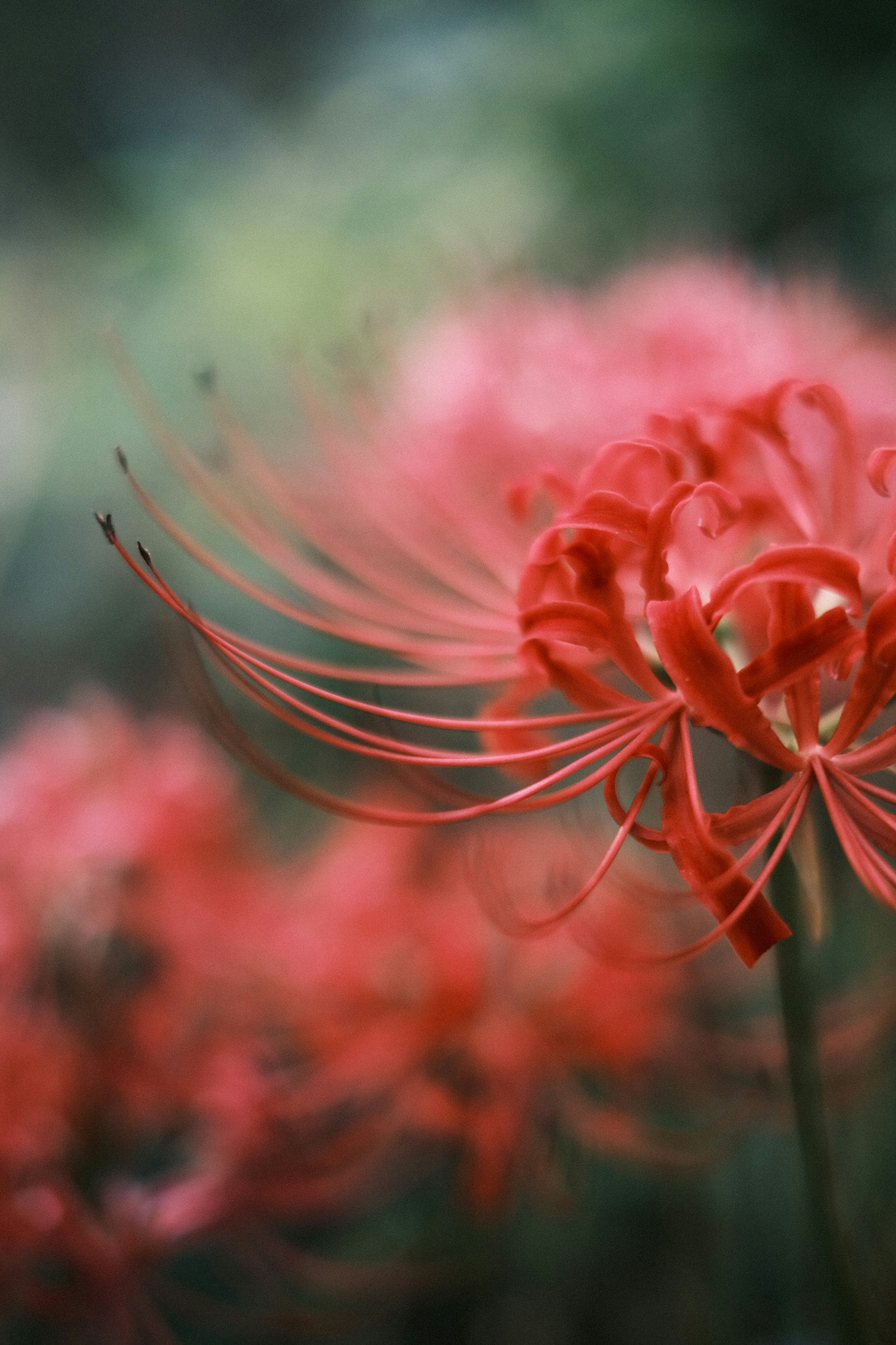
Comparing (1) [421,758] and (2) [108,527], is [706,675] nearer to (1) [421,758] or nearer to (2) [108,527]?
(1) [421,758]

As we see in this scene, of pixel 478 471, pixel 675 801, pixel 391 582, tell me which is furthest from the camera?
pixel 478 471

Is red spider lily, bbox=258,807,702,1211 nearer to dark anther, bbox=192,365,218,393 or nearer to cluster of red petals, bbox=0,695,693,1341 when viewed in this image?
cluster of red petals, bbox=0,695,693,1341

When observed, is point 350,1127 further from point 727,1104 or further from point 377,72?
point 377,72

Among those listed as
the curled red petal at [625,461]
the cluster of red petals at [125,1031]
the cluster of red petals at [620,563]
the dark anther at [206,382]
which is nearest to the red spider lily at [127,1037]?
the cluster of red petals at [125,1031]

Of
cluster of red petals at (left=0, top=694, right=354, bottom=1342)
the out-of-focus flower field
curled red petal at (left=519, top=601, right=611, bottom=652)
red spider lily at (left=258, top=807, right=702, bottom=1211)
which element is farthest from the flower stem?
cluster of red petals at (left=0, top=694, right=354, bottom=1342)

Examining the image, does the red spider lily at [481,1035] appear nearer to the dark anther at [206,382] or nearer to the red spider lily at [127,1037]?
the red spider lily at [127,1037]

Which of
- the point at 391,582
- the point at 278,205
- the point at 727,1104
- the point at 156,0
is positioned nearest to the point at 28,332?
the point at 278,205
